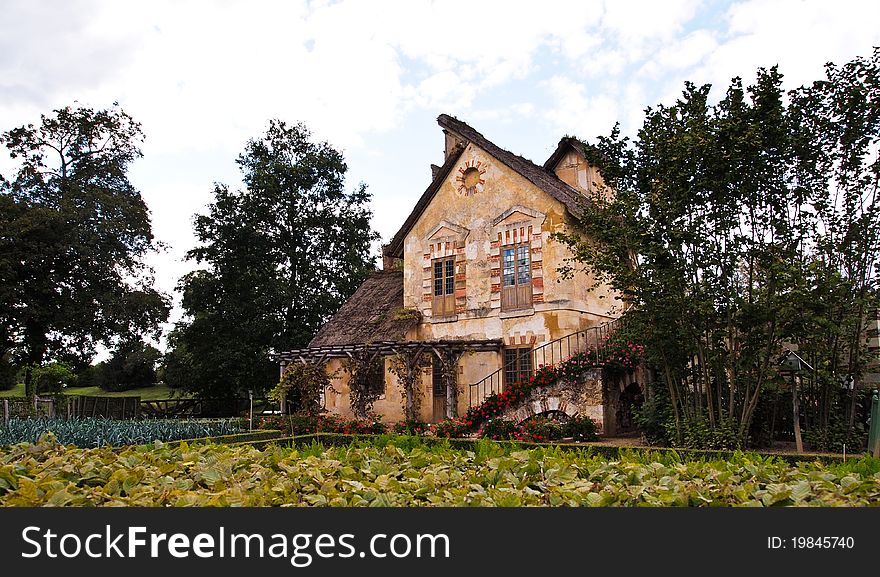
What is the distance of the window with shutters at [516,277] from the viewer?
67.5 feet

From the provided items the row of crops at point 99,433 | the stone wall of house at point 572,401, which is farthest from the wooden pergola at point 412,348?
the row of crops at point 99,433

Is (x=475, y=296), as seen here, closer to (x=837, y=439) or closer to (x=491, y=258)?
(x=491, y=258)

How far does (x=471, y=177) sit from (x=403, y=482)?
1876 centimetres

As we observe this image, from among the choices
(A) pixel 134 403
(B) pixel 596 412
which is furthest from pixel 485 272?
(A) pixel 134 403

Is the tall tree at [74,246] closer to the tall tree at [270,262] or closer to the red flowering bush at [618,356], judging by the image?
the tall tree at [270,262]

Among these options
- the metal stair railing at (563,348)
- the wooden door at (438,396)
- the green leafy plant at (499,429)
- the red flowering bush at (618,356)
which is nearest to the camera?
the green leafy plant at (499,429)

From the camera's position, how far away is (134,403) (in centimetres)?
3081

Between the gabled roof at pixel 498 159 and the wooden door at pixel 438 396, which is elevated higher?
the gabled roof at pixel 498 159

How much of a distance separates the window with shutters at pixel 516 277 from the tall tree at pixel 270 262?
14.3 m

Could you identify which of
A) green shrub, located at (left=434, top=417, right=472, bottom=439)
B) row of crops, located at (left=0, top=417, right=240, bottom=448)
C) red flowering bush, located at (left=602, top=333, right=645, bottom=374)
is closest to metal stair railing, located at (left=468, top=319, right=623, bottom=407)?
red flowering bush, located at (left=602, top=333, right=645, bottom=374)

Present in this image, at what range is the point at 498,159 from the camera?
2156 centimetres

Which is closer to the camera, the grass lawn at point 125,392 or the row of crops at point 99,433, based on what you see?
the row of crops at point 99,433
